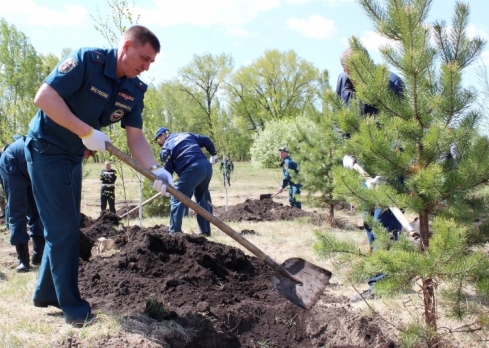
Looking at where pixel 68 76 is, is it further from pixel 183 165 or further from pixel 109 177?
pixel 109 177

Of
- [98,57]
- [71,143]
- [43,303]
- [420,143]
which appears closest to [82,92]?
[98,57]

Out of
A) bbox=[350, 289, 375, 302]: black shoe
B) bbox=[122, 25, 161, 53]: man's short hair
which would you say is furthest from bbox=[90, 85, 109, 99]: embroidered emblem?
bbox=[350, 289, 375, 302]: black shoe

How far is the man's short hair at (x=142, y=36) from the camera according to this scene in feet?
11.0

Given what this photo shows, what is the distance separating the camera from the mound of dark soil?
12.2ft

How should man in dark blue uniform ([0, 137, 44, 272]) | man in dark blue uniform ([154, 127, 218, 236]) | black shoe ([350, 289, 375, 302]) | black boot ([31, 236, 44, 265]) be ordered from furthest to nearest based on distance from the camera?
1. man in dark blue uniform ([154, 127, 218, 236])
2. black boot ([31, 236, 44, 265])
3. man in dark blue uniform ([0, 137, 44, 272])
4. black shoe ([350, 289, 375, 302])

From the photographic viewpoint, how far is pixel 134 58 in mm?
3402

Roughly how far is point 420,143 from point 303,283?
140cm

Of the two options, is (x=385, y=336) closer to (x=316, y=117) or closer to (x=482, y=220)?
(x=482, y=220)

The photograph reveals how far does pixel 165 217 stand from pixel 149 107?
11.1 ft

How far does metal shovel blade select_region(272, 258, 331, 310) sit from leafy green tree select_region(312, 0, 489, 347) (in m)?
0.65

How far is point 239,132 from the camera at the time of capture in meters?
43.3

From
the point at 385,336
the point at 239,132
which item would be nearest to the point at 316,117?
the point at 385,336

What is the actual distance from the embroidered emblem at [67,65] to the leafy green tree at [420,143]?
1.74 meters

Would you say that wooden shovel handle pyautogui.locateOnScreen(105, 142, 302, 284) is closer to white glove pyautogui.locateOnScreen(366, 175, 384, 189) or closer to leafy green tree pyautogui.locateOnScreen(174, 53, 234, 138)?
white glove pyautogui.locateOnScreen(366, 175, 384, 189)
